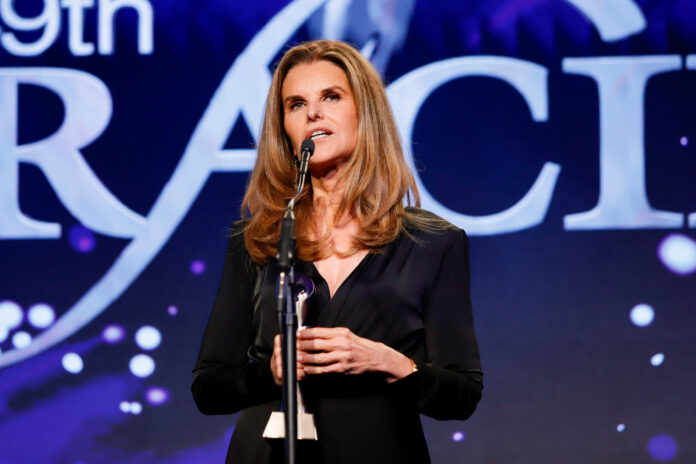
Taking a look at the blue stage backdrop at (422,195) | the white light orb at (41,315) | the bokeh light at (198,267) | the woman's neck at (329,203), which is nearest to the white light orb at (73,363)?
the blue stage backdrop at (422,195)

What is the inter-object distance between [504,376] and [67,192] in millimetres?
1979

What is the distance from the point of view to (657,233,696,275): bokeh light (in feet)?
10.8

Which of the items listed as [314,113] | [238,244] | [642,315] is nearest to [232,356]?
[238,244]

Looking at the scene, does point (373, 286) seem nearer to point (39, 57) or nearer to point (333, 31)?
point (333, 31)

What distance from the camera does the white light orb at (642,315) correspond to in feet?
10.9

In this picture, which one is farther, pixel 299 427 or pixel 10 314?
pixel 10 314

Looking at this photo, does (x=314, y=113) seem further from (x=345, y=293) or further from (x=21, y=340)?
(x=21, y=340)

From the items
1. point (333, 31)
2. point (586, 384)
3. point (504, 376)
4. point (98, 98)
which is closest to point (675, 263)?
point (586, 384)

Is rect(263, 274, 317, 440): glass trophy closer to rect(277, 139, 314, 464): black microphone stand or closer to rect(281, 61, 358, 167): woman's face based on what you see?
rect(277, 139, 314, 464): black microphone stand

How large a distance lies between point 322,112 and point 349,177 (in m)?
0.16

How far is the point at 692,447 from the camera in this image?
331 cm

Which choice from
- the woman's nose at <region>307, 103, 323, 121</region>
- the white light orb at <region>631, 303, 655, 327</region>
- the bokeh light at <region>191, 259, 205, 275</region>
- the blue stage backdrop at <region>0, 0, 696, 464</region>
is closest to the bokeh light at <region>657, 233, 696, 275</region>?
the blue stage backdrop at <region>0, 0, 696, 464</region>

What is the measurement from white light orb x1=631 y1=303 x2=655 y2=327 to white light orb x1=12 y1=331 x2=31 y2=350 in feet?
8.21

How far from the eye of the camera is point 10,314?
11.4 feet
